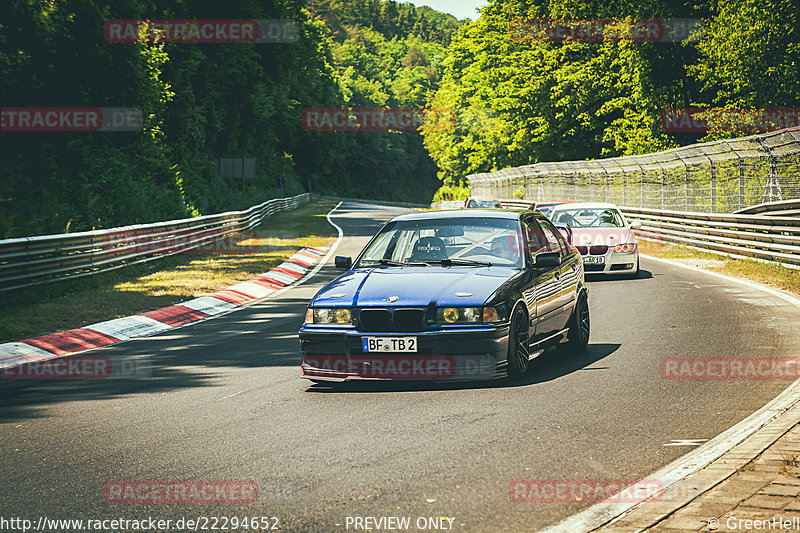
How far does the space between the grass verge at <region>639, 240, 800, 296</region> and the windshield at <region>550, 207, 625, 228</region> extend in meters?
2.71

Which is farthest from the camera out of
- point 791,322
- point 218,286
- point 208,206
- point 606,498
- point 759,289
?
point 208,206

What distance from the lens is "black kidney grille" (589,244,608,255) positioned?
725 inches

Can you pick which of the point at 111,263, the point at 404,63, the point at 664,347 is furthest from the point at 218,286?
the point at 404,63

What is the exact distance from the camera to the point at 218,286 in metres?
17.9

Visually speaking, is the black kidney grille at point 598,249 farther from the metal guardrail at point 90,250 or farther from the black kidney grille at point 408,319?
the black kidney grille at point 408,319

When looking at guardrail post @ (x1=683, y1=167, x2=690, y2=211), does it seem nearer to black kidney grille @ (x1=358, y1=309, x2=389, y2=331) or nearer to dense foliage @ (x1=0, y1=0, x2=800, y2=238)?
dense foliage @ (x1=0, y1=0, x2=800, y2=238)

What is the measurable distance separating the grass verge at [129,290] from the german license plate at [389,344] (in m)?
6.36

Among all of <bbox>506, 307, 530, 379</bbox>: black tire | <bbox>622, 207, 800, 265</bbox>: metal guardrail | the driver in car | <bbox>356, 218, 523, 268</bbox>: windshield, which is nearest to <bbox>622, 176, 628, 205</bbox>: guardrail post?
<bbox>622, 207, 800, 265</bbox>: metal guardrail

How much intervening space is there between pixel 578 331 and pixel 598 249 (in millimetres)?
9187

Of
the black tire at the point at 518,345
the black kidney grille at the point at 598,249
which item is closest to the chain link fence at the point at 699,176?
the black kidney grille at the point at 598,249

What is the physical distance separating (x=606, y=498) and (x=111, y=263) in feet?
50.5

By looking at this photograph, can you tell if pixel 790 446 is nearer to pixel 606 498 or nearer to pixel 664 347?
pixel 606 498

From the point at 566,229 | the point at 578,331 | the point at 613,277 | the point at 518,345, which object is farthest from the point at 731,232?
the point at 518,345

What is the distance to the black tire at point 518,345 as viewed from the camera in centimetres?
762
